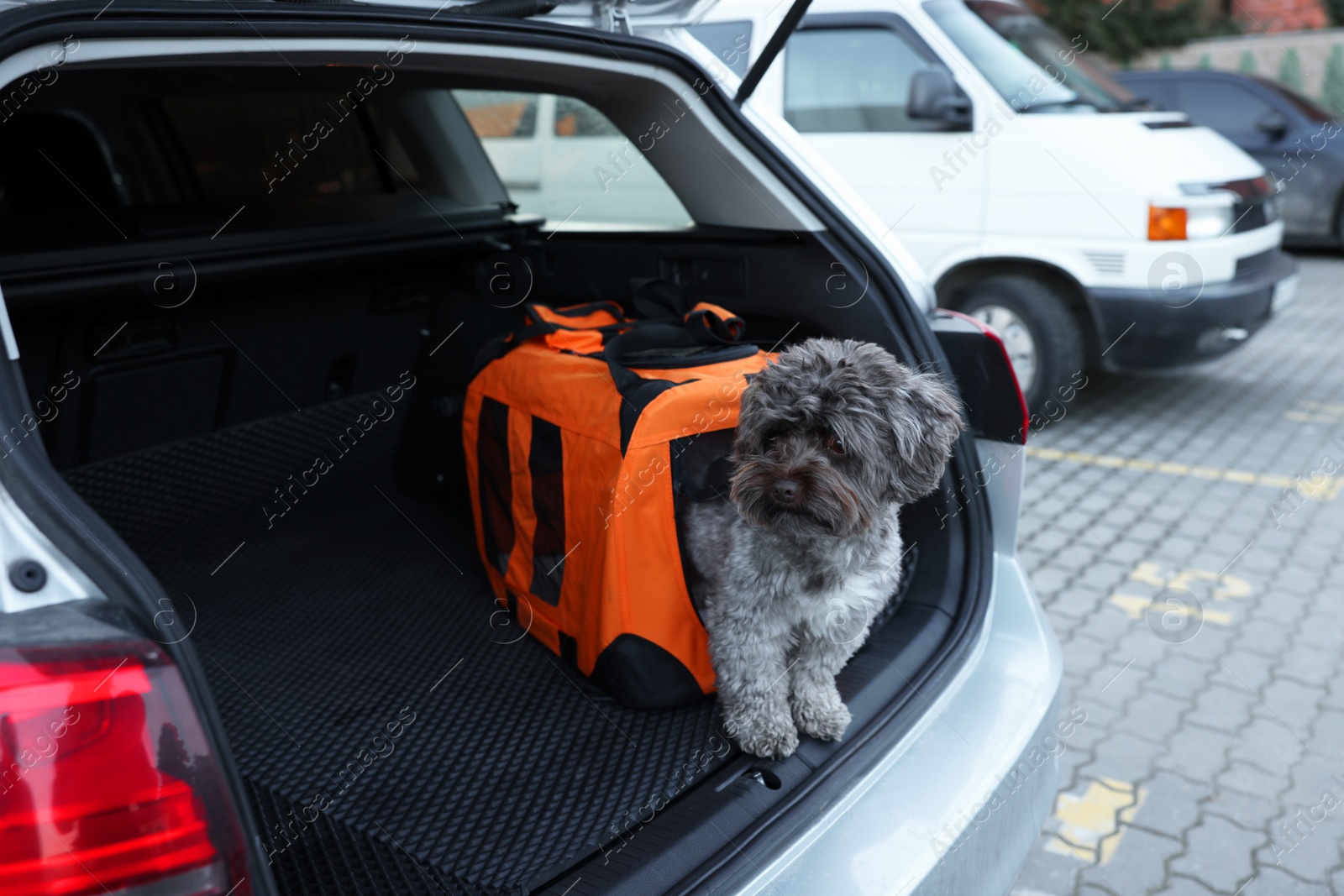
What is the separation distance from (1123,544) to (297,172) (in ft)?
13.2

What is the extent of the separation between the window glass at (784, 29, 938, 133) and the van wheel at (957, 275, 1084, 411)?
46.0 inches

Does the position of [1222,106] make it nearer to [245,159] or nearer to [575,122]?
[575,122]

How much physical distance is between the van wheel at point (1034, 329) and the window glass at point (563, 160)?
247 centimetres

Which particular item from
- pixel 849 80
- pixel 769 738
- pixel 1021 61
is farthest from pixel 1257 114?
pixel 769 738

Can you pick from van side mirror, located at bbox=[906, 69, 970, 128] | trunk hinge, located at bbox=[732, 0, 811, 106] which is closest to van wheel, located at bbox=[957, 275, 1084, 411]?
van side mirror, located at bbox=[906, 69, 970, 128]

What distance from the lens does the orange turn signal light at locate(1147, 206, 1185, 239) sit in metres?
5.28

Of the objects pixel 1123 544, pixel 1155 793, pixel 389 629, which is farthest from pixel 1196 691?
pixel 389 629

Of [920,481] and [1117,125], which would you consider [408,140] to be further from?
[1117,125]

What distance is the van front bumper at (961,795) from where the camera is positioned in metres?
1.58

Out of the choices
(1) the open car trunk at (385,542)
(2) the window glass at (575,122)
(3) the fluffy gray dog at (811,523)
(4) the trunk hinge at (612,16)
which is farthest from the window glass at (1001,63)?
(3) the fluffy gray dog at (811,523)

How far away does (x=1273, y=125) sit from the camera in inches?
361

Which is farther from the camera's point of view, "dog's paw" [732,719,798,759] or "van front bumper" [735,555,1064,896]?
"dog's paw" [732,719,798,759]

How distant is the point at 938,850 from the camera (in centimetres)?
165

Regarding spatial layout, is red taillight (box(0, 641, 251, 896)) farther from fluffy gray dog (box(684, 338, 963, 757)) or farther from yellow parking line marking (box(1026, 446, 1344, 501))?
yellow parking line marking (box(1026, 446, 1344, 501))
